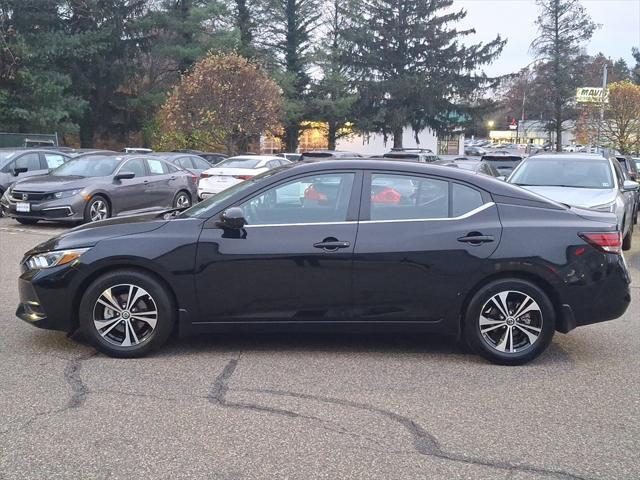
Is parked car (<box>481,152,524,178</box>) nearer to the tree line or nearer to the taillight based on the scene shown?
the tree line

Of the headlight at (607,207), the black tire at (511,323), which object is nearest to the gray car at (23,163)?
the headlight at (607,207)

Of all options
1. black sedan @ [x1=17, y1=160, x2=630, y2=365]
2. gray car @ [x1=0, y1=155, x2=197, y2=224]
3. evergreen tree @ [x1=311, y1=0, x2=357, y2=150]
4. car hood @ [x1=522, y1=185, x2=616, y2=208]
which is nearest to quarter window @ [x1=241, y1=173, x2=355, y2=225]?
black sedan @ [x1=17, y1=160, x2=630, y2=365]

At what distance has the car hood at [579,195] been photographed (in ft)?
32.7

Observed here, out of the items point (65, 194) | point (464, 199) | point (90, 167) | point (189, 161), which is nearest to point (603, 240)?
point (464, 199)

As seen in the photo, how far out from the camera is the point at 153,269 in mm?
5184

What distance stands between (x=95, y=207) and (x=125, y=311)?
851 cm

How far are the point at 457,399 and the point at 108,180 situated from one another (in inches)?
417

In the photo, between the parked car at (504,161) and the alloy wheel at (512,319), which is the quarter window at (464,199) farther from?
the parked car at (504,161)

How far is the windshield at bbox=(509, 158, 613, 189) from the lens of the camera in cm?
1098

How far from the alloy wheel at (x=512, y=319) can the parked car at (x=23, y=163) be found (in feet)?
45.1

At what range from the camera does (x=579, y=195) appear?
33.8 ft

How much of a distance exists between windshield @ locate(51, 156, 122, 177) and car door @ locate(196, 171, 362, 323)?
9.37m

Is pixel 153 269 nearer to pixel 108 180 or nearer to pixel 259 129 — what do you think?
pixel 108 180

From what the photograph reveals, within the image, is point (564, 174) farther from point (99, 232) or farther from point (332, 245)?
point (99, 232)
